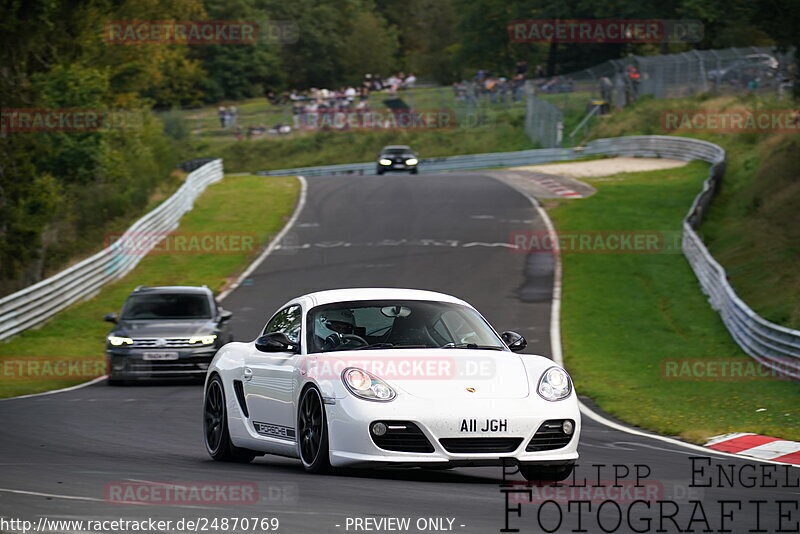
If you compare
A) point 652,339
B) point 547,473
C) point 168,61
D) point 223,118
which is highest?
point 547,473

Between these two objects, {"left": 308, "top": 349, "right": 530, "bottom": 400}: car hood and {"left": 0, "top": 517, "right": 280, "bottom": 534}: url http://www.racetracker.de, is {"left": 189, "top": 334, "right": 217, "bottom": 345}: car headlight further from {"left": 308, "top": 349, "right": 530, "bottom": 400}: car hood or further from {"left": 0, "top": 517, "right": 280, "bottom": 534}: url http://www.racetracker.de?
A: {"left": 0, "top": 517, "right": 280, "bottom": 534}: url http://www.racetracker.de

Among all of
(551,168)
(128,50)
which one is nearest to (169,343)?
(551,168)

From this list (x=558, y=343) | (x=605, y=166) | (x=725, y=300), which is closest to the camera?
(x=558, y=343)

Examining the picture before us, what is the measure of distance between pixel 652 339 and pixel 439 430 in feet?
56.6

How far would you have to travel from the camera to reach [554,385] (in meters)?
9.05

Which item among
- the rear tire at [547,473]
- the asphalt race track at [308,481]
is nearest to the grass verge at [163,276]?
the asphalt race track at [308,481]

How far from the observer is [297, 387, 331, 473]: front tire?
8.82 m

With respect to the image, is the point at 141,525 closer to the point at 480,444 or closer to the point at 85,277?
the point at 480,444

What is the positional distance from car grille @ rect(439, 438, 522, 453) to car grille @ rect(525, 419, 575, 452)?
126 mm

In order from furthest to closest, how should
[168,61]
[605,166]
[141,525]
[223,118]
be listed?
[223,118] < [168,61] < [605,166] < [141,525]

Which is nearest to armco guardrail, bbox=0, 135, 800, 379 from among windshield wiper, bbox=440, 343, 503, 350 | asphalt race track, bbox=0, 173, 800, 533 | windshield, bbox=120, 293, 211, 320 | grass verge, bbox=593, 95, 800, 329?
grass verge, bbox=593, 95, 800, 329

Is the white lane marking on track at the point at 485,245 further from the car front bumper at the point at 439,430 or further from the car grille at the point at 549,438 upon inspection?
the car front bumper at the point at 439,430

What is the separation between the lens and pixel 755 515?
752cm

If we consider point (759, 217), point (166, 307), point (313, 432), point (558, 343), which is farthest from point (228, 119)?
point (313, 432)
